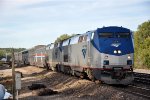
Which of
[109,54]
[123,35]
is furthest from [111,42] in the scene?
[123,35]

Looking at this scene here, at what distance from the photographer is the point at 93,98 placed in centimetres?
2070

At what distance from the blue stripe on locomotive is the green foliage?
34.7 m

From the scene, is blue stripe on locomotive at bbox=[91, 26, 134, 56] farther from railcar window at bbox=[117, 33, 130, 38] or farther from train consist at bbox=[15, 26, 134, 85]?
railcar window at bbox=[117, 33, 130, 38]

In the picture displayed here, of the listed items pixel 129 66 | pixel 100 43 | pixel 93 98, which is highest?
pixel 100 43

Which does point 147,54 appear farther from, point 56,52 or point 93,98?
point 93,98

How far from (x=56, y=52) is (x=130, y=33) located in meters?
20.5

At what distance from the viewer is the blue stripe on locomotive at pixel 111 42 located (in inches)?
994

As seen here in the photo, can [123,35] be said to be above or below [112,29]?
below

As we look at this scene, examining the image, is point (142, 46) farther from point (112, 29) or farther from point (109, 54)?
point (109, 54)

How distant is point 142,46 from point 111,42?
155 ft

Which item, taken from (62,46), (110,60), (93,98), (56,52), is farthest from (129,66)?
(56,52)

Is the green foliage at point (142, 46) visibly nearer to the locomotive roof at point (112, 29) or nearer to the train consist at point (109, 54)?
the train consist at point (109, 54)

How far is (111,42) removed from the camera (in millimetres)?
25719

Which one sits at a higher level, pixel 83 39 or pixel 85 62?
pixel 83 39
